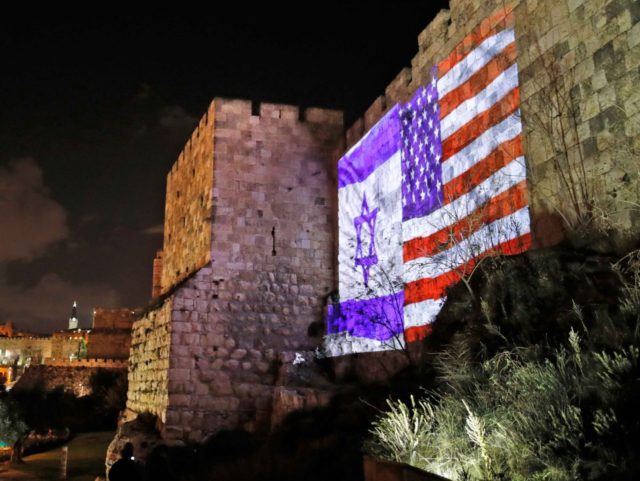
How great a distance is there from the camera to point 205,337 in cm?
1149

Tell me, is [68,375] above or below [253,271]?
below

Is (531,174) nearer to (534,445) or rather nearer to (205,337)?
(534,445)

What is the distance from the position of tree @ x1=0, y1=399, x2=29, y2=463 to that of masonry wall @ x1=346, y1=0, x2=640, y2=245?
922 inches

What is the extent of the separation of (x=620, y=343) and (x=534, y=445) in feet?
3.13

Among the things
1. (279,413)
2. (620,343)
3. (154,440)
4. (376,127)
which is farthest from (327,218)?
(620,343)

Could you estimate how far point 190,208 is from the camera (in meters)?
14.1

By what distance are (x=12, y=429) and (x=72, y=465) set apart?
6056mm

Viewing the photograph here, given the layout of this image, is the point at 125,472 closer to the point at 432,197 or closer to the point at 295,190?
the point at 432,197

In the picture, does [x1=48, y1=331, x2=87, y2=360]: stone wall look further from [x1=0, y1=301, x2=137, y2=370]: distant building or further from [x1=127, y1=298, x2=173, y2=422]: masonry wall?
[x1=127, y1=298, x2=173, y2=422]: masonry wall

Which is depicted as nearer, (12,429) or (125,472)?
(125,472)

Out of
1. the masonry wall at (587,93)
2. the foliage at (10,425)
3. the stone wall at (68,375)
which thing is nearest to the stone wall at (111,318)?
the stone wall at (68,375)

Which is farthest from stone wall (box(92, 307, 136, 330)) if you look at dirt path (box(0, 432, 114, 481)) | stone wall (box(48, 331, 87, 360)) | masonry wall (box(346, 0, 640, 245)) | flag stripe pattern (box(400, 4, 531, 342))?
masonry wall (box(346, 0, 640, 245))

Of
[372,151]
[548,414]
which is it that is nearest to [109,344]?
[372,151]

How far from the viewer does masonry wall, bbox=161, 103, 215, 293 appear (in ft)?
41.8
